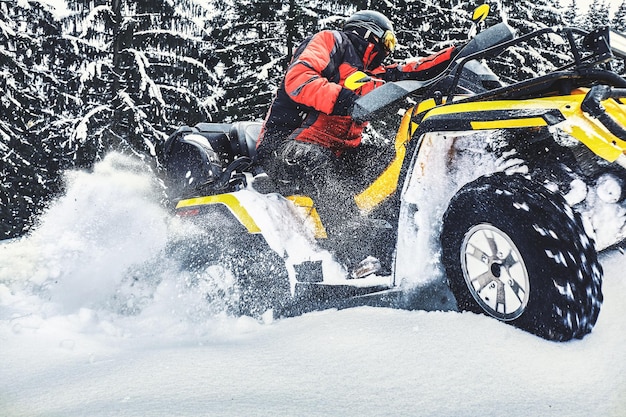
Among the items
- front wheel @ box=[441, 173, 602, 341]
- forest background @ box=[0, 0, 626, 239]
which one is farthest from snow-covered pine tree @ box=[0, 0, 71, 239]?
front wheel @ box=[441, 173, 602, 341]

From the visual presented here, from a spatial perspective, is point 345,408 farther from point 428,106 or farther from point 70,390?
point 428,106

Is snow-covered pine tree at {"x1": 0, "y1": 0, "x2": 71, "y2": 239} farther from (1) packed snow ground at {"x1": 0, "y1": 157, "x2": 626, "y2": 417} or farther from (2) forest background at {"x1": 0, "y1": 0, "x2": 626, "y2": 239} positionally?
(1) packed snow ground at {"x1": 0, "y1": 157, "x2": 626, "y2": 417}

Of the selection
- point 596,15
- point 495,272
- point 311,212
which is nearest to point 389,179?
point 311,212

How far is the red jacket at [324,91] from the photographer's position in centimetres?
327

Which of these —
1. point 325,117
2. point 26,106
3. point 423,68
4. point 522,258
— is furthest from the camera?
point 26,106

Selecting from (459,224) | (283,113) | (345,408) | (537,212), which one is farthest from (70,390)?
(283,113)

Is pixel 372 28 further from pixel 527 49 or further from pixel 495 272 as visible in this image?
pixel 527 49

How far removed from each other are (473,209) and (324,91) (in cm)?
136

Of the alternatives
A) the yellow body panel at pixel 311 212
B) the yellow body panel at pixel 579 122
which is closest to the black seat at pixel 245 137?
the yellow body panel at pixel 311 212

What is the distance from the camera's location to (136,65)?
1458cm

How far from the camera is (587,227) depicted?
2.08 metres

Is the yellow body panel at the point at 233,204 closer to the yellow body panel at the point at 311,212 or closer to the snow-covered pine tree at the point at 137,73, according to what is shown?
the yellow body panel at the point at 311,212

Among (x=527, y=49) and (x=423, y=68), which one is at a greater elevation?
(x=423, y=68)

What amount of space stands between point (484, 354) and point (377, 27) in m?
2.66
